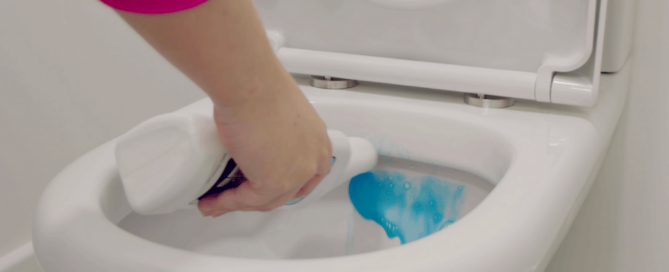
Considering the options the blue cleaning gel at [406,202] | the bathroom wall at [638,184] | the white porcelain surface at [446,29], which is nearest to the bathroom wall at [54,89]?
the white porcelain surface at [446,29]

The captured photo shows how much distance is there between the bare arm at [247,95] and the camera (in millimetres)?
227

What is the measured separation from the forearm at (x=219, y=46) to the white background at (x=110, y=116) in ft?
1.61

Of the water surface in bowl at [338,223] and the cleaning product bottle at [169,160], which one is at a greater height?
the cleaning product bottle at [169,160]

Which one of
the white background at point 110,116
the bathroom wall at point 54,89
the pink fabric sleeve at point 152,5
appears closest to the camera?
the pink fabric sleeve at point 152,5

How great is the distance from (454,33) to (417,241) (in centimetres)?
30

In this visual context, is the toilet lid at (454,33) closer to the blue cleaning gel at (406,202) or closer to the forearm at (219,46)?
the blue cleaning gel at (406,202)

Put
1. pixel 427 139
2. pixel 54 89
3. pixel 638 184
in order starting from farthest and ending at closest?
pixel 54 89 < pixel 638 184 < pixel 427 139

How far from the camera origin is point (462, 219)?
0.98 feet

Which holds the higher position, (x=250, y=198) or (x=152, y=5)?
(x=152, y=5)

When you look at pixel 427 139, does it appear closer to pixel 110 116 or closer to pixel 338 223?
pixel 338 223

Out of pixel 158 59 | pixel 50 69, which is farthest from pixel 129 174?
pixel 158 59

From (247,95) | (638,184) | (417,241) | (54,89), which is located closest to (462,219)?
(417,241)

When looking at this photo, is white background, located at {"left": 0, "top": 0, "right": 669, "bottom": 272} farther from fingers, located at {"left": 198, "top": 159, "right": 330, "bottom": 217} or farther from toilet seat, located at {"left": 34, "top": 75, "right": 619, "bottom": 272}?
fingers, located at {"left": 198, "top": 159, "right": 330, "bottom": 217}

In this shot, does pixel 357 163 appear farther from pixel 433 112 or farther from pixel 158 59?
pixel 158 59
